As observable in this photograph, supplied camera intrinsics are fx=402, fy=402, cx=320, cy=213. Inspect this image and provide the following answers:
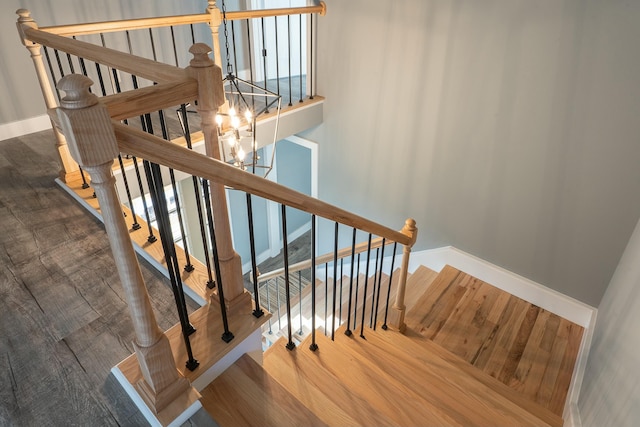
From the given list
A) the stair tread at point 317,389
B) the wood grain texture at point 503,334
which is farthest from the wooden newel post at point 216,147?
the wood grain texture at point 503,334

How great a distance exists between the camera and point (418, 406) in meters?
2.09

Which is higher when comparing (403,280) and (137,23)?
(137,23)

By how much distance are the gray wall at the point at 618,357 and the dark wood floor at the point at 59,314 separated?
6.42ft

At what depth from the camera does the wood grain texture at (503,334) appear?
2.86m

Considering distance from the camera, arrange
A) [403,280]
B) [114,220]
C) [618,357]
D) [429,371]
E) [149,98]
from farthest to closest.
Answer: [403,280]
[429,371]
[618,357]
[149,98]
[114,220]

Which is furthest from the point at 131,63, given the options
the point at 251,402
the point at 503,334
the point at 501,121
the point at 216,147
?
the point at 503,334

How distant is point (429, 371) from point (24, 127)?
3860mm

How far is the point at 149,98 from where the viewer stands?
A: 112 cm

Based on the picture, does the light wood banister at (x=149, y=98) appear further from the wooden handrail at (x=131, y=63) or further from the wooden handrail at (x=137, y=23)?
the wooden handrail at (x=137, y=23)

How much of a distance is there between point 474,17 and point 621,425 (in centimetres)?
274

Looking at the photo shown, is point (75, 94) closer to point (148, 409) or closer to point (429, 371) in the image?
point (148, 409)

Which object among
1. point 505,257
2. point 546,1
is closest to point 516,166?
point 505,257

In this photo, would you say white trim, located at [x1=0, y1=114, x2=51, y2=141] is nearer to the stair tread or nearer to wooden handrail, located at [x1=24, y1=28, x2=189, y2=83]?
wooden handrail, located at [x1=24, y1=28, x2=189, y2=83]

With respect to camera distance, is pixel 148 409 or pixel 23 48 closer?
pixel 148 409
